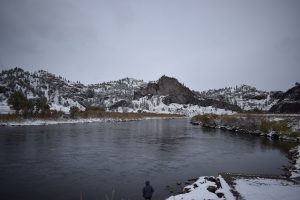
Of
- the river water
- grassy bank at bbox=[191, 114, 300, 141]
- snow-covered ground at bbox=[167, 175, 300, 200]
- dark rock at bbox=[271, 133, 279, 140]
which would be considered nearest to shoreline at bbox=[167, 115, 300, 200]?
snow-covered ground at bbox=[167, 175, 300, 200]

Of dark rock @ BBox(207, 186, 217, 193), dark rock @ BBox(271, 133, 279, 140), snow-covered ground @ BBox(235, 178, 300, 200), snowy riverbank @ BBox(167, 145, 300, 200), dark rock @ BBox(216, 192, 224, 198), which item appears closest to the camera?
snow-covered ground @ BBox(235, 178, 300, 200)

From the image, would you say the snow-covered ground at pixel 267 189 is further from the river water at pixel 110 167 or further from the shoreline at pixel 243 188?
the river water at pixel 110 167

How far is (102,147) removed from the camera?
54.2 meters

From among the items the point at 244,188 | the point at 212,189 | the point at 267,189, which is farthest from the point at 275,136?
the point at 244,188

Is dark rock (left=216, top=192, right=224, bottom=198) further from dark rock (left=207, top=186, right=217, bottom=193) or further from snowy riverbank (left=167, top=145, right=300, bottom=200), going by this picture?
dark rock (left=207, top=186, right=217, bottom=193)

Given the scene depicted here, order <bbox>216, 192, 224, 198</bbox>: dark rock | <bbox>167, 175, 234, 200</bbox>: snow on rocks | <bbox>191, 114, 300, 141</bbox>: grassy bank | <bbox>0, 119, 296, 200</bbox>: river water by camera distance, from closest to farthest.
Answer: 1. <bbox>167, 175, 234, 200</bbox>: snow on rocks
2. <bbox>216, 192, 224, 198</bbox>: dark rock
3. <bbox>0, 119, 296, 200</bbox>: river water
4. <bbox>191, 114, 300, 141</bbox>: grassy bank

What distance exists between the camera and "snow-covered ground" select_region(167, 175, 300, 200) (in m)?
20.7

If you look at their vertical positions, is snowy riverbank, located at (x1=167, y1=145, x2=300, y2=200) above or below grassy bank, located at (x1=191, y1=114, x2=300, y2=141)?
below

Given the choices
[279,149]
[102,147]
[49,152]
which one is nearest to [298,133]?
[279,149]

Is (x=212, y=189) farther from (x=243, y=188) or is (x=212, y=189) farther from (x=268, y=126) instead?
(x=268, y=126)

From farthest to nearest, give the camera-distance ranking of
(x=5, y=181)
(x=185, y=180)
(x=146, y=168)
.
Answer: (x=146, y=168) < (x=185, y=180) < (x=5, y=181)

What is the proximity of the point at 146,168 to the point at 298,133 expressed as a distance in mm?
51882

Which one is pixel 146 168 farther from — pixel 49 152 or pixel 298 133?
pixel 298 133

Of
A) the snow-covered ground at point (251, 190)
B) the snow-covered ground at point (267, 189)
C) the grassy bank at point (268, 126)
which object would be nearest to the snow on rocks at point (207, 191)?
the snow-covered ground at point (251, 190)
